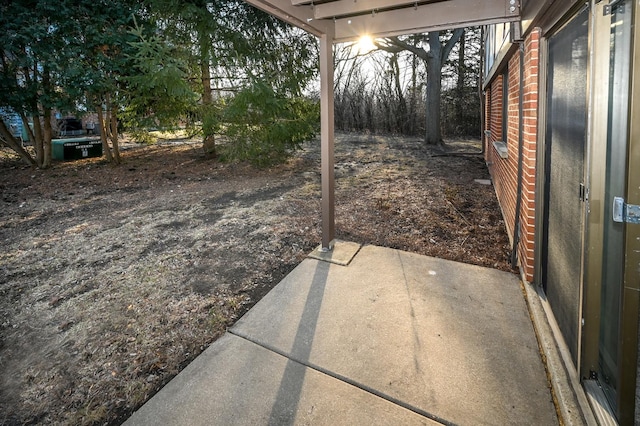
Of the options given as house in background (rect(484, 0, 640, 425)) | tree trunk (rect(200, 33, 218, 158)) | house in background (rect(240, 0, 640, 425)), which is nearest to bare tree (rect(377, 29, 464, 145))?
tree trunk (rect(200, 33, 218, 158))

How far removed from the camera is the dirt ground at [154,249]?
2262mm

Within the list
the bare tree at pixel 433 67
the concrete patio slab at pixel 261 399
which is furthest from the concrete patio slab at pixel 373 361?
the bare tree at pixel 433 67

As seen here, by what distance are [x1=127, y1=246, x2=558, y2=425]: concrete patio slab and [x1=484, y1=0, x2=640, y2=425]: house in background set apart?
13.3 inches

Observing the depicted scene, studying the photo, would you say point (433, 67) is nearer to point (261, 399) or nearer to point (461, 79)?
point (461, 79)

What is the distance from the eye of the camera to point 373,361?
2205 mm

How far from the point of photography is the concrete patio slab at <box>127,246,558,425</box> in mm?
1843

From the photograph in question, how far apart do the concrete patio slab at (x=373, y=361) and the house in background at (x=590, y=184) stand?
1.10ft

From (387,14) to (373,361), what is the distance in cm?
290

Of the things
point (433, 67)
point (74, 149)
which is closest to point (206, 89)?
point (74, 149)

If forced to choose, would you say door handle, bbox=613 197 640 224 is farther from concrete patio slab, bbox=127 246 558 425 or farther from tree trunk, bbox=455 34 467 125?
tree trunk, bbox=455 34 467 125

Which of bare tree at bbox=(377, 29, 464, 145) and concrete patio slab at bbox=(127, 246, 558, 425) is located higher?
bare tree at bbox=(377, 29, 464, 145)

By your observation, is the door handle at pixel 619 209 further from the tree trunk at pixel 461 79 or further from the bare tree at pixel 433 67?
the tree trunk at pixel 461 79

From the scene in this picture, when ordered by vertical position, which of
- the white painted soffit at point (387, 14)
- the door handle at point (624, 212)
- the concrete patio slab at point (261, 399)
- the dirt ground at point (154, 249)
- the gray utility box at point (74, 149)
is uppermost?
the white painted soffit at point (387, 14)

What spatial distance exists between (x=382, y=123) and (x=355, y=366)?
50.7 feet
